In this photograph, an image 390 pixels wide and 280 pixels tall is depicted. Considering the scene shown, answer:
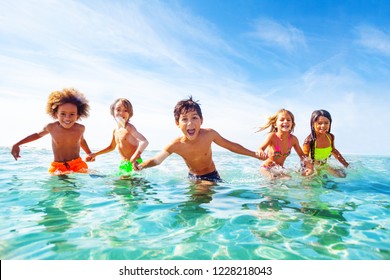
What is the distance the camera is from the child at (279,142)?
6914 mm

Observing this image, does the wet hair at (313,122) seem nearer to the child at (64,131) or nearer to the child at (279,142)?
the child at (279,142)

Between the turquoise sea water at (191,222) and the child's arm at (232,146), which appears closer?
the turquoise sea water at (191,222)

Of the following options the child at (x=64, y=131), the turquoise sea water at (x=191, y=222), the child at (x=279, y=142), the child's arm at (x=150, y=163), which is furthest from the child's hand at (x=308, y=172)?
the child at (x=64, y=131)

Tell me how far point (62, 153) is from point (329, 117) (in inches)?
251

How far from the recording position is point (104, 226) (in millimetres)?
3193

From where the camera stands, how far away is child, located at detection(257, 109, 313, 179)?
6.91 meters

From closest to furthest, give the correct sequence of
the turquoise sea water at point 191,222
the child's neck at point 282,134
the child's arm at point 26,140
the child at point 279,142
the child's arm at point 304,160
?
1. the turquoise sea water at point 191,222
2. the child's arm at point 26,140
3. the child at point 279,142
4. the child's neck at point 282,134
5. the child's arm at point 304,160

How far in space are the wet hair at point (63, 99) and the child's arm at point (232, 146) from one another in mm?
3152

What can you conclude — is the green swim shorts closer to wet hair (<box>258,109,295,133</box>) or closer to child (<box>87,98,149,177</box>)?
child (<box>87,98,149,177</box>)

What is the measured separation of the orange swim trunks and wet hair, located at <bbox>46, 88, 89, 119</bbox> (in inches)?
40.3
